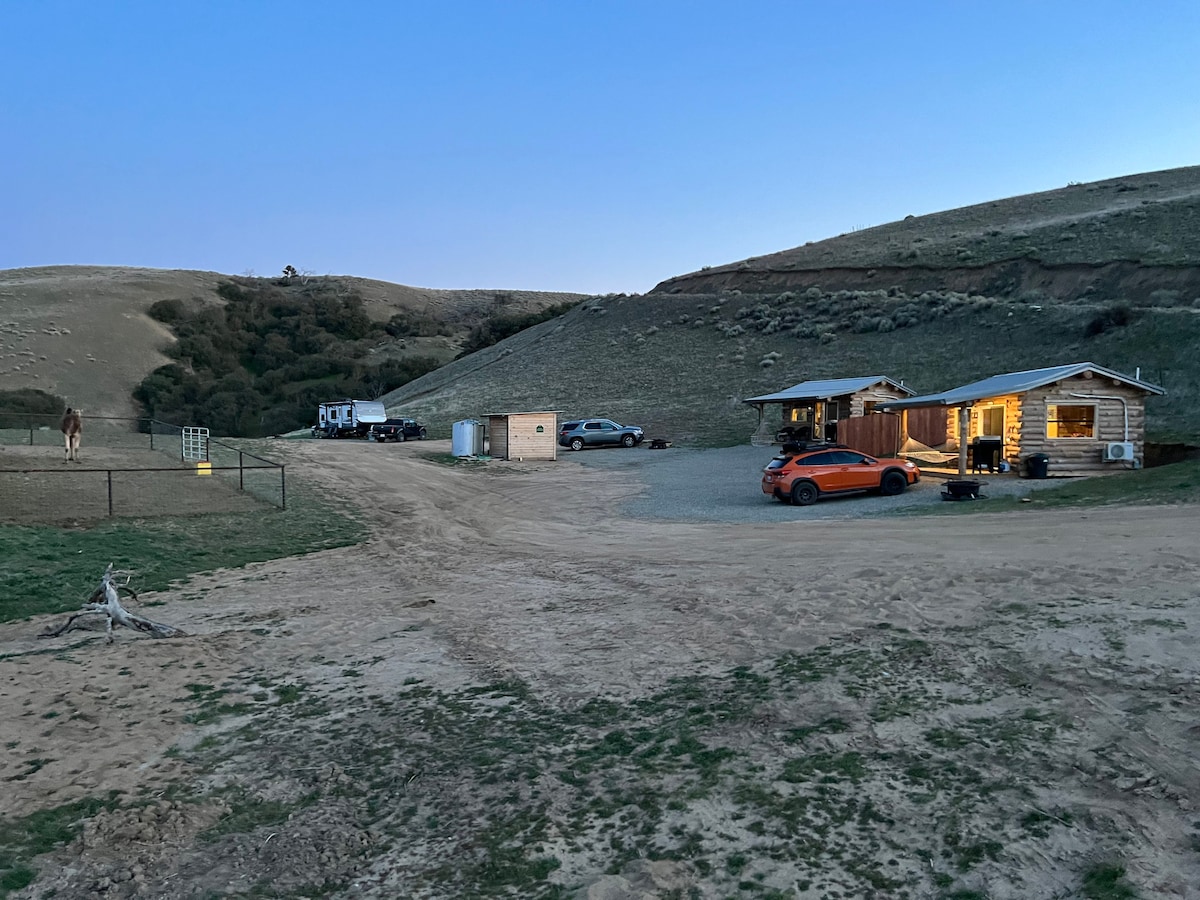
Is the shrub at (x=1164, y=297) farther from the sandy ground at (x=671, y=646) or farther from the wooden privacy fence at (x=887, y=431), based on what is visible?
the sandy ground at (x=671, y=646)

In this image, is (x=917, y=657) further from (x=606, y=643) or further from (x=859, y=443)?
(x=859, y=443)

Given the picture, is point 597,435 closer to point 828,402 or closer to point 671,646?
point 828,402

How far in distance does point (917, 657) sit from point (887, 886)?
386cm

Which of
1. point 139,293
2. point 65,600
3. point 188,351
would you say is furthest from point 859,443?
point 139,293

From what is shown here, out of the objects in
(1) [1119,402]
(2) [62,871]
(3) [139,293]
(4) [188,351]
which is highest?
(3) [139,293]

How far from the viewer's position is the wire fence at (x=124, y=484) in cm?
1809

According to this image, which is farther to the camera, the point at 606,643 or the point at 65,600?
the point at 65,600

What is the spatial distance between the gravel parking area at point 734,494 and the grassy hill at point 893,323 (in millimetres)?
7931

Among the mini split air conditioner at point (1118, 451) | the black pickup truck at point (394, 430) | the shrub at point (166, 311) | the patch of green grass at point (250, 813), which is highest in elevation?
the shrub at point (166, 311)

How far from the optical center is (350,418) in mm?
47719

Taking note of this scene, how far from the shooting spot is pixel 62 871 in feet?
16.6

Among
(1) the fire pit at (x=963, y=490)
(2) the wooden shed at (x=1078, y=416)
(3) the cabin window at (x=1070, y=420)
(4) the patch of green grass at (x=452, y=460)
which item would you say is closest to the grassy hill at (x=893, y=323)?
A: (2) the wooden shed at (x=1078, y=416)

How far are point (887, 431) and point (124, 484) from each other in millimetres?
23299

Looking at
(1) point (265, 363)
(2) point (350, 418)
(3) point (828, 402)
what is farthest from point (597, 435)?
(1) point (265, 363)
